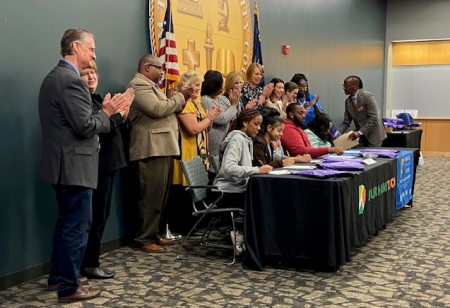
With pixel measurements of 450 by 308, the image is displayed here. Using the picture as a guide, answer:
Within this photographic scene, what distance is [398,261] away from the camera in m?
4.11

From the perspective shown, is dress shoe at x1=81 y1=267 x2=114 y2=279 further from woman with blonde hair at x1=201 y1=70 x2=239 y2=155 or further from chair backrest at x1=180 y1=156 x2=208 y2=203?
woman with blonde hair at x1=201 y1=70 x2=239 y2=155

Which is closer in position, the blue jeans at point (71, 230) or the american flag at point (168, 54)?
the blue jeans at point (71, 230)

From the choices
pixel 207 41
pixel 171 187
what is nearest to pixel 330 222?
pixel 171 187

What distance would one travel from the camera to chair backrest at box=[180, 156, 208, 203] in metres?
4.14

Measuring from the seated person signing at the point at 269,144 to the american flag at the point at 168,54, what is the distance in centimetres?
88

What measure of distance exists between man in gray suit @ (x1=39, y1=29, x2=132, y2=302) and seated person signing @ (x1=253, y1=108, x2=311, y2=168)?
157 centimetres

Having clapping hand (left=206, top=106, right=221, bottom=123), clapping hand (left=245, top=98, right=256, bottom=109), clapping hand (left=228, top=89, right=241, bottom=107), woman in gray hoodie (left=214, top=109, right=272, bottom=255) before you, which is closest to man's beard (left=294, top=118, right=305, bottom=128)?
clapping hand (left=245, top=98, right=256, bottom=109)

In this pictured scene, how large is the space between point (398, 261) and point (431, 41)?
10.4 m

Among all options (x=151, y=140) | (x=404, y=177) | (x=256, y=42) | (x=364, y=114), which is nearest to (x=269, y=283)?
(x=151, y=140)

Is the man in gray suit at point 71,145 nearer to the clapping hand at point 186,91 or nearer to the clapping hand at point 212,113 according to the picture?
the clapping hand at point 186,91

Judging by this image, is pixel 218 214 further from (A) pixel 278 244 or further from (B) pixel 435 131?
(B) pixel 435 131

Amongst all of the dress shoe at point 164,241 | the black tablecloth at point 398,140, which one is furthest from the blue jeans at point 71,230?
the black tablecloth at point 398,140

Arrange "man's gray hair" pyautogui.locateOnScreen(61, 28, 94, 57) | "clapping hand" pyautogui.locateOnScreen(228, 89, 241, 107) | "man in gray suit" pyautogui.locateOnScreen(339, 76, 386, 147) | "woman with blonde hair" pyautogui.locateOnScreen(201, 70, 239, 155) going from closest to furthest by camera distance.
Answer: "man's gray hair" pyautogui.locateOnScreen(61, 28, 94, 57), "woman with blonde hair" pyautogui.locateOnScreen(201, 70, 239, 155), "clapping hand" pyautogui.locateOnScreen(228, 89, 241, 107), "man in gray suit" pyautogui.locateOnScreen(339, 76, 386, 147)

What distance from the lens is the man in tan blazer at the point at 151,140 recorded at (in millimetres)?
4219
